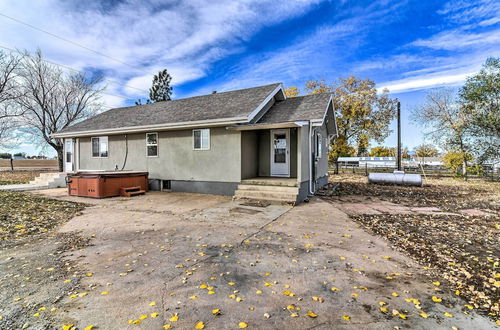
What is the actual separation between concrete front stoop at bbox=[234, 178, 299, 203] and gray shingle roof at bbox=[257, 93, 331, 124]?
99.5 inches

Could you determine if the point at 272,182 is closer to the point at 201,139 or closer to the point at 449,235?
the point at 201,139

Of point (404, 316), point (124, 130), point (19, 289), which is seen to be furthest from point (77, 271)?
point (124, 130)

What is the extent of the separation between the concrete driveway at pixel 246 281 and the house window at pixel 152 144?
6.03 metres

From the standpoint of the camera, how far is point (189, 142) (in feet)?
33.7

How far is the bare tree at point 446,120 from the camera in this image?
1658cm

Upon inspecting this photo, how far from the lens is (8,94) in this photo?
1770 centimetres

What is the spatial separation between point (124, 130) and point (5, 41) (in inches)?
444

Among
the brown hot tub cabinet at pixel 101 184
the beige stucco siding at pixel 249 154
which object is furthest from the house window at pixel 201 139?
the brown hot tub cabinet at pixel 101 184

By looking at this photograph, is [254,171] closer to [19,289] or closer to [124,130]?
[124,130]

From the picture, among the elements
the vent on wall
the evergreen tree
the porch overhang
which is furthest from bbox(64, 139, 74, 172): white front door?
the evergreen tree

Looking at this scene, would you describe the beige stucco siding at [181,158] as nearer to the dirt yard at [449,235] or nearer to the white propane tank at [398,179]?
the dirt yard at [449,235]

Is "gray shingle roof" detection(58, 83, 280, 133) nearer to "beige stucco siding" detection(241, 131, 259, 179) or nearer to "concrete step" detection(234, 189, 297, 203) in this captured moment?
"beige stucco siding" detection(241, 131, 259, 179)

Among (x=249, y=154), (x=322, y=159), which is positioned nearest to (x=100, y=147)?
(x=249, y=154)

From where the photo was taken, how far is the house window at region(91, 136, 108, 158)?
42.0ft
